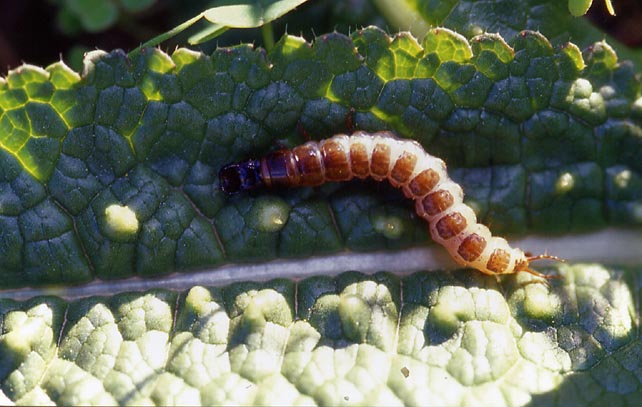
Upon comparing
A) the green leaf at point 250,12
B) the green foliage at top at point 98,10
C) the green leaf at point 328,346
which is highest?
the green leaf at point 250,12

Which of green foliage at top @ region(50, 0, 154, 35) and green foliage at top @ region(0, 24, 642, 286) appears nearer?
green foliage at top @ region(0, 24, 642, 286)

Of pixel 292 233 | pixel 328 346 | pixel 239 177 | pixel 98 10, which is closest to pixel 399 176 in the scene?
pixel 292 233

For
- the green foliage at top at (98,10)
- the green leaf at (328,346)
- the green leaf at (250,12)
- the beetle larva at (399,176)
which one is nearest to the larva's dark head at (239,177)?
the beetle larva at (399,176)

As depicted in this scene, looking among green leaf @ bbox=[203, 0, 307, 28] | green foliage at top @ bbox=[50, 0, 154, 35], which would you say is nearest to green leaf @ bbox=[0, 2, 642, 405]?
green leaf @ bbox=[203, 0, 307, 28]

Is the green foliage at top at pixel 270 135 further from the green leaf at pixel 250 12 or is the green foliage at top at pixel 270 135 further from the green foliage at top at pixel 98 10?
the green foliage at top at pixel 98 10

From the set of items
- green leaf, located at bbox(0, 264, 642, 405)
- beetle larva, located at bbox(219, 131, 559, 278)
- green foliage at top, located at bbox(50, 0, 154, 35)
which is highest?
green foliage at top, located at bbox(50, 0, 154, 35)

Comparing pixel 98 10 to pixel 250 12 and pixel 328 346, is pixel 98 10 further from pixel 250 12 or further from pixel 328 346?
pixel 328 346

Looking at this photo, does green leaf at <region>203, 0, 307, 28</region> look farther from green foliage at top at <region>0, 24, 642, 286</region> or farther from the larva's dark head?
the larva's dark head

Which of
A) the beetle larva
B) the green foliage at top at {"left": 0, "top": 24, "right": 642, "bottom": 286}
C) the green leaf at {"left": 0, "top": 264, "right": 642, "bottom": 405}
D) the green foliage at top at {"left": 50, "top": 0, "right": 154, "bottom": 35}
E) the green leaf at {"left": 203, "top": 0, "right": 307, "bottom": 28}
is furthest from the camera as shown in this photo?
the green foliage at top at {"left": 50, "top": 0, "right": 154, "bottom": 35}
